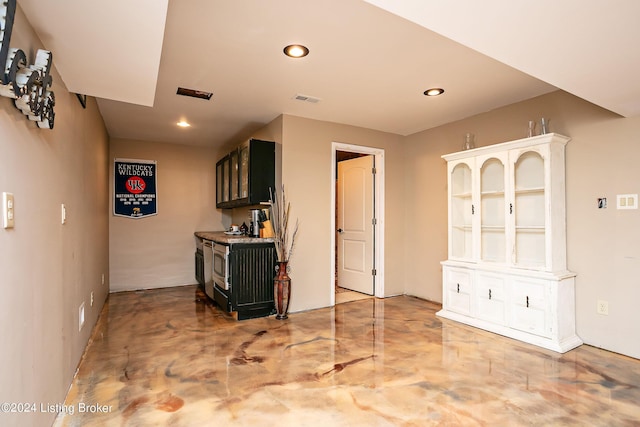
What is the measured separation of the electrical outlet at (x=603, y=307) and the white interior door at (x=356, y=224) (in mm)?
2622

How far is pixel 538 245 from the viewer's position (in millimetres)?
3441

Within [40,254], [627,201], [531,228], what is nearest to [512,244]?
[531,228]

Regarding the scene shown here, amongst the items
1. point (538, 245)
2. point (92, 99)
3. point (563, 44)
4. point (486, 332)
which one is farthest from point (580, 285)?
point (92, 99)

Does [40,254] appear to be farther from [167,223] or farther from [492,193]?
[167,223]

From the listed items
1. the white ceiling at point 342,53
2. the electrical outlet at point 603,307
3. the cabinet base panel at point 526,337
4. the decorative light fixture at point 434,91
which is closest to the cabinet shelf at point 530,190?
the white ceiling at point 342,53

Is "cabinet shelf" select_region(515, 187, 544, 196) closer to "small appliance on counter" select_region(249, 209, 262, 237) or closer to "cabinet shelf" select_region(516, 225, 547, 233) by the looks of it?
"cabinet shelf" select_region(516, 225, 547, 233)

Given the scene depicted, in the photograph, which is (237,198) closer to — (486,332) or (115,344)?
(115,344)

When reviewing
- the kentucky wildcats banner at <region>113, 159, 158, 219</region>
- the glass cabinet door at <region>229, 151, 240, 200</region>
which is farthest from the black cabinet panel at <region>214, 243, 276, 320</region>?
the kentucky wildcats banner at <region>113, 159, 158, 219</region>

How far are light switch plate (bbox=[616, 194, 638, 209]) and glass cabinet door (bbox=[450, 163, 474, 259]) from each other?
53.4 inches

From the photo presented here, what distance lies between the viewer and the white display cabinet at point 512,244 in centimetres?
311

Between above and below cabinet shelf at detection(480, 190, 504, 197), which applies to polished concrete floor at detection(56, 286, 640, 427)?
below

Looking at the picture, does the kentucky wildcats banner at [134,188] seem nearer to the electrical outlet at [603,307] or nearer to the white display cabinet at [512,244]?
the white display cabinet at [512,244]

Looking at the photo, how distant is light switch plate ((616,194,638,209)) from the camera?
286 cm

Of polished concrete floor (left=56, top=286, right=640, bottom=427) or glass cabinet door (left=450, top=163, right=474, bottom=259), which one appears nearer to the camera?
polished concrete floor (left=56, top=286, right=640, bottom=427)
